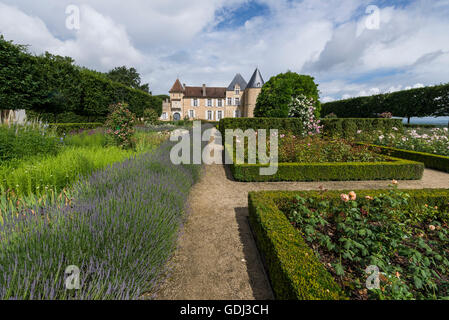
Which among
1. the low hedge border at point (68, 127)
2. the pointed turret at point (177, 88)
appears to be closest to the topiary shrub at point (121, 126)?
the low hedge border at point (68, 127)

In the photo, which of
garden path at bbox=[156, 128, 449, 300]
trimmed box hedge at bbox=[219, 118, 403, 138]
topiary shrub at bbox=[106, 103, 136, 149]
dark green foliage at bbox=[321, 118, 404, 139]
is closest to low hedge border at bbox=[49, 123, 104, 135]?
topiary shrub at bbox=[106, 103, 136, 149]

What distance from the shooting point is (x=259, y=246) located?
256cm

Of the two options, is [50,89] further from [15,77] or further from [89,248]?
[89,248]

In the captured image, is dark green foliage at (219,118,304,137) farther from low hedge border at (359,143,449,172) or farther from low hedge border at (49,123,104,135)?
Result: low hedge border at (49,123,104,135)

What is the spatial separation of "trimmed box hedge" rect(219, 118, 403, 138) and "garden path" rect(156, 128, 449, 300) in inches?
309

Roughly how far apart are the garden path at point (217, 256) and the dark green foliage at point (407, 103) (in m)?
24.0

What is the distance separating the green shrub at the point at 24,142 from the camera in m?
4.09

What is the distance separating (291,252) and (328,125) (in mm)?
13593

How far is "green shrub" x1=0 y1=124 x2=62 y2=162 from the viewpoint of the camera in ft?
13.4

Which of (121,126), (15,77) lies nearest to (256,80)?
Result: (15,77)

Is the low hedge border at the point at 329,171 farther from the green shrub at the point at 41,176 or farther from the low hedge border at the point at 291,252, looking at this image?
the green shrub at the point at 41,176

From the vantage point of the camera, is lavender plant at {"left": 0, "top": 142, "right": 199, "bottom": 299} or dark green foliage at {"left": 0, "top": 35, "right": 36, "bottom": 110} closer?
lavender plant at {"left": 0, "top": 142, "right": 199, "bottom": 299}

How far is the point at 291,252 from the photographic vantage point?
1.88 m
